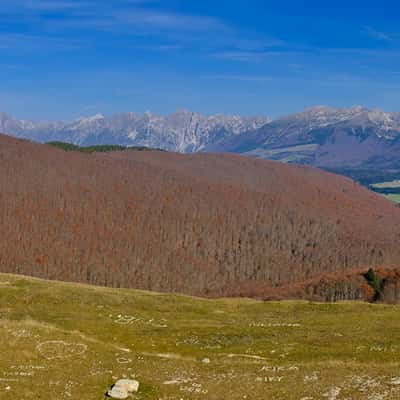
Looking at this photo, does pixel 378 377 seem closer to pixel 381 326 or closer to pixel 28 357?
pixel 28 357

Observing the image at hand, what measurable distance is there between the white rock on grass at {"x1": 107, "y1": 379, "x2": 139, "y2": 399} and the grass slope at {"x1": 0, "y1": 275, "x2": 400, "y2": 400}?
807 mm

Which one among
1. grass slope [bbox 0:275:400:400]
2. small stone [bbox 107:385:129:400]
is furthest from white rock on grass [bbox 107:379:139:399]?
grass slope [bbox 0:275:400:400]

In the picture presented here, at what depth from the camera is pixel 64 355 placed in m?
53.7

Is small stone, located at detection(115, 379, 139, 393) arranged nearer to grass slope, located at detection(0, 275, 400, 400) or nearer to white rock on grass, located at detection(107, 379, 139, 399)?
white rock on grass, located at detection(107, 379, 139, 399)

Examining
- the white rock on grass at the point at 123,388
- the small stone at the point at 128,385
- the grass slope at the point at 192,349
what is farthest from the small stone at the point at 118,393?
the grass slope at the point at 192,349

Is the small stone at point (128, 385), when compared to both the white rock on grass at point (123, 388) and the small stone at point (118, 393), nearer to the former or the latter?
the white rock on grass at point (123, 388)

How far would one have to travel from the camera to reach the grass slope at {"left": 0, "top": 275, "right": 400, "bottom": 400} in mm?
43781

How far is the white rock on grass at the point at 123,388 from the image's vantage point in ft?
138

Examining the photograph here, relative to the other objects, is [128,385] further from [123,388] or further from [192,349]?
[192,349]

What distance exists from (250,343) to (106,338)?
1769cm

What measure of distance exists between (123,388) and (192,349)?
71.9ft

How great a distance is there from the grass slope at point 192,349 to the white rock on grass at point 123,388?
81cm

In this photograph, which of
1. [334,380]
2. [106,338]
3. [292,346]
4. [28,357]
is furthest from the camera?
[106,338]

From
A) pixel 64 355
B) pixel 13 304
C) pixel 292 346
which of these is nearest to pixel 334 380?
pixel 292 346
